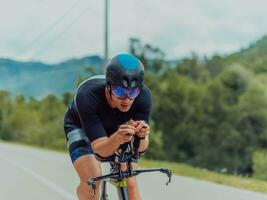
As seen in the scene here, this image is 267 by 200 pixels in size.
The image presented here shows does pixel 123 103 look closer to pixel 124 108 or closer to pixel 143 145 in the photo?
pixel 124 108

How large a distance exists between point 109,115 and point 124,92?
1.76ft

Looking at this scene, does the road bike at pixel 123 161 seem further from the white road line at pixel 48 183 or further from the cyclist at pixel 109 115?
the white road line at pixel 48 183

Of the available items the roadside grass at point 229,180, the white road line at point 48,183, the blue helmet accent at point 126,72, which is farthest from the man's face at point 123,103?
the roadside grass at point 229,180

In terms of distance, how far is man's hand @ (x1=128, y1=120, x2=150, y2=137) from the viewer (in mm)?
4097

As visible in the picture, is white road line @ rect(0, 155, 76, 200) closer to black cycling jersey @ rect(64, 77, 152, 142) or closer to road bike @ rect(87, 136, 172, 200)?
black cycling jersey @ rect(64, 77, 152, 142)

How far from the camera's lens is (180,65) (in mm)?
107125

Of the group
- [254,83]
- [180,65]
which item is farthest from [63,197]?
[180,65]

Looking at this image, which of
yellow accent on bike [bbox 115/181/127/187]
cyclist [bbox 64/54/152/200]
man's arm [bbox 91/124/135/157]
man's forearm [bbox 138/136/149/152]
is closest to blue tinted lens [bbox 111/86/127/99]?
cyclist [bbox 64/54/152/200]

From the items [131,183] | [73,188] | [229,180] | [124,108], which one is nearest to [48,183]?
[73,188]

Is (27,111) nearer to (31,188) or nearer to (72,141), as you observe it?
(31,188)

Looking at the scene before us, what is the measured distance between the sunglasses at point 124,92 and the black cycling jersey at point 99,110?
0.34 metres

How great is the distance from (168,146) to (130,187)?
76.6 metres

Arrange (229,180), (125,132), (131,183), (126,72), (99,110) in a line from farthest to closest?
(229,180) → (99,110) → (131,183) → (126,72) → (125,132)

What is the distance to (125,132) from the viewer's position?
13.1 feet
